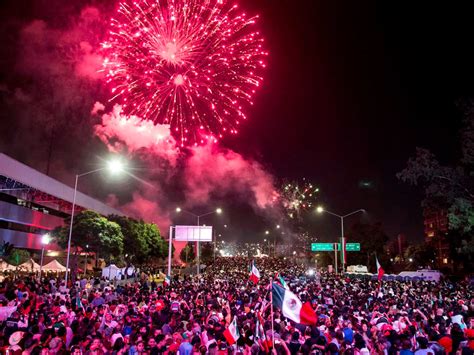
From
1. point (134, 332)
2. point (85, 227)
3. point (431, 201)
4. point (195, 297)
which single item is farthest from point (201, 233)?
point (134, 332)

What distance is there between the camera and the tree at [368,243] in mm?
74250

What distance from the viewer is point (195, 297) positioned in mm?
21125

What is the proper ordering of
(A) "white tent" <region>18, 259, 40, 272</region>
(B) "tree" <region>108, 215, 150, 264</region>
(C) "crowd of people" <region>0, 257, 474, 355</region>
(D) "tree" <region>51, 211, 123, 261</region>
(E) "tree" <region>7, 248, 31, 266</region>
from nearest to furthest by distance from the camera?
(C) "crowd of people" <region>0, 257, 474, 355</region> < (E) "tree" <region>7, 248, 31, 266</region> < (A) "white tent" <region>18, 259, 40, 272</region> < (D) "tree" <region>51, 211, 123, 261</region> < (B) "tree" <region>108, 215, 150, 264</region>

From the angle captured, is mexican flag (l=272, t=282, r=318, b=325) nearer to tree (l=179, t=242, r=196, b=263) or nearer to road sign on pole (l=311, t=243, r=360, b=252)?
road sign on pole (l=311, t=243, r=360, b=252)

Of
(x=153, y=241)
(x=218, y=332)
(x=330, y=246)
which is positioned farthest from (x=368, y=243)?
(x=218, y=332)

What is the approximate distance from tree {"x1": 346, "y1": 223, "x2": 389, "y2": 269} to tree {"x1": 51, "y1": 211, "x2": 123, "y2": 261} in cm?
4356

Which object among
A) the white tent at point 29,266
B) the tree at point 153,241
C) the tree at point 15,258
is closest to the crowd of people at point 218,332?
the tree at point 15,258

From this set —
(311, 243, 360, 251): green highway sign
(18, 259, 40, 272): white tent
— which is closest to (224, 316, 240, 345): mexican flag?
(18, 259, 40, 272): white tent

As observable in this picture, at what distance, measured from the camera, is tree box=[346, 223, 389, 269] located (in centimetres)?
7425

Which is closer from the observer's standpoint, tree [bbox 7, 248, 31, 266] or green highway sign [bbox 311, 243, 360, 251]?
tree [bbox 7, 248, 31, 266]

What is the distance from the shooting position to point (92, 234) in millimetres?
47562

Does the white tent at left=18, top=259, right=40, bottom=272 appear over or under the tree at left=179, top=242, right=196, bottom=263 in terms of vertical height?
under

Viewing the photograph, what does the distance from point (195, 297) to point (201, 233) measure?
26.9 meters

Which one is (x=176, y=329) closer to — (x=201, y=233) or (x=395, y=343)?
(x=395, y=343)
